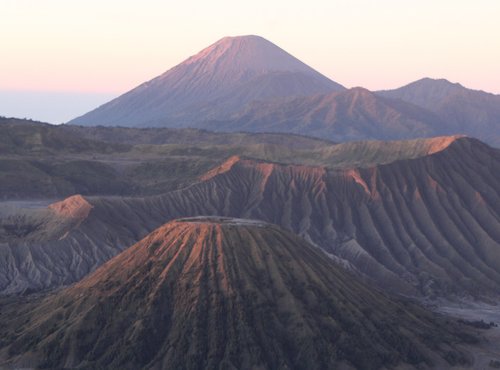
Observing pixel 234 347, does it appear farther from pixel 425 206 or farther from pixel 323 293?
pixel 425 206

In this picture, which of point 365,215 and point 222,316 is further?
point 365,215

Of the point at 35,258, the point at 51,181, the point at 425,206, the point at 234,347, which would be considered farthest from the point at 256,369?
the point at 51,181

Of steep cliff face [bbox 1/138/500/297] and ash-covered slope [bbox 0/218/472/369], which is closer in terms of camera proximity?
ash-covered slope [bbox 0/218/472/369]

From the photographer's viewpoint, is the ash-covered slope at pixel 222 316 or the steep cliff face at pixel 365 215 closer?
the ash-covered slope at pixel 222 316

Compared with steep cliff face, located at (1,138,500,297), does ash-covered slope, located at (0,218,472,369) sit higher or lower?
higher

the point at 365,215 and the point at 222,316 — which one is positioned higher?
the point at 222,316
